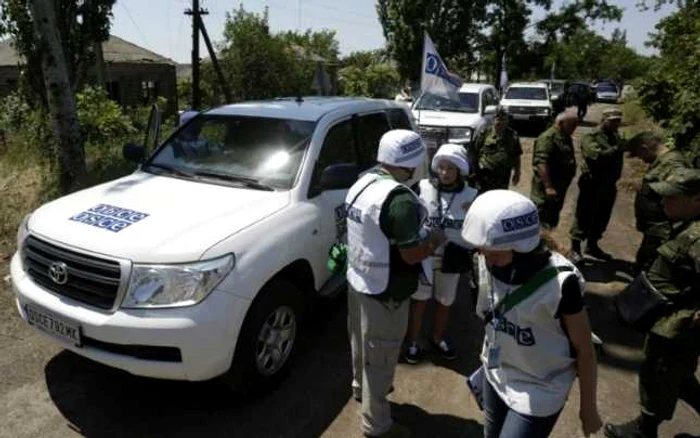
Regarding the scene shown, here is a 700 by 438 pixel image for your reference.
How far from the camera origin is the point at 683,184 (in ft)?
7.82

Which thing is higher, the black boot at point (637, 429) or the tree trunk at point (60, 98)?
the tree trunk at point (60, 98)

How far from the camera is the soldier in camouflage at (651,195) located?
4152 mm

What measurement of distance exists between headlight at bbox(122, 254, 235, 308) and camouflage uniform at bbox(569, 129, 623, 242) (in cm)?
453

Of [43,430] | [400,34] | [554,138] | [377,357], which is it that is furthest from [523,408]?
[400,34]

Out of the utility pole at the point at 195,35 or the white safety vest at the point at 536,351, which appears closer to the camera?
the white safety vest at the point at 536,351

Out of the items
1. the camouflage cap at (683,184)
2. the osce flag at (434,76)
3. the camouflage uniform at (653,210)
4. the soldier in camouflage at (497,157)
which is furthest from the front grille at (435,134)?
the camouflage cap at (683,184)

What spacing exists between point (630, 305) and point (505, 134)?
3181mm

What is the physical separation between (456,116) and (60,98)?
757 centimetres

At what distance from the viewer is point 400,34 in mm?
29531

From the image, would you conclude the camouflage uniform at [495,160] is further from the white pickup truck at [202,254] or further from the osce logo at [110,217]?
the osce logo at [110,217]

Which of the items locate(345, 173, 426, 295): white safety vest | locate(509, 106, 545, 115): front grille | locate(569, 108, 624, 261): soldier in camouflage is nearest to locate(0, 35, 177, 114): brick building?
locate(509, 106, 545, 115): front grille

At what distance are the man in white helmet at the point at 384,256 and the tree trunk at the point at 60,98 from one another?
5645 mm

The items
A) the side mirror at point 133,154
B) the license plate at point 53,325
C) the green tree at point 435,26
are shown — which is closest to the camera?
the license plate at point 53,325

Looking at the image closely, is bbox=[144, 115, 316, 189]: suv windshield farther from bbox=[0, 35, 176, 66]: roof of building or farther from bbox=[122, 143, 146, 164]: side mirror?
bbox=[0, 35, 176, 66]: roof of building
